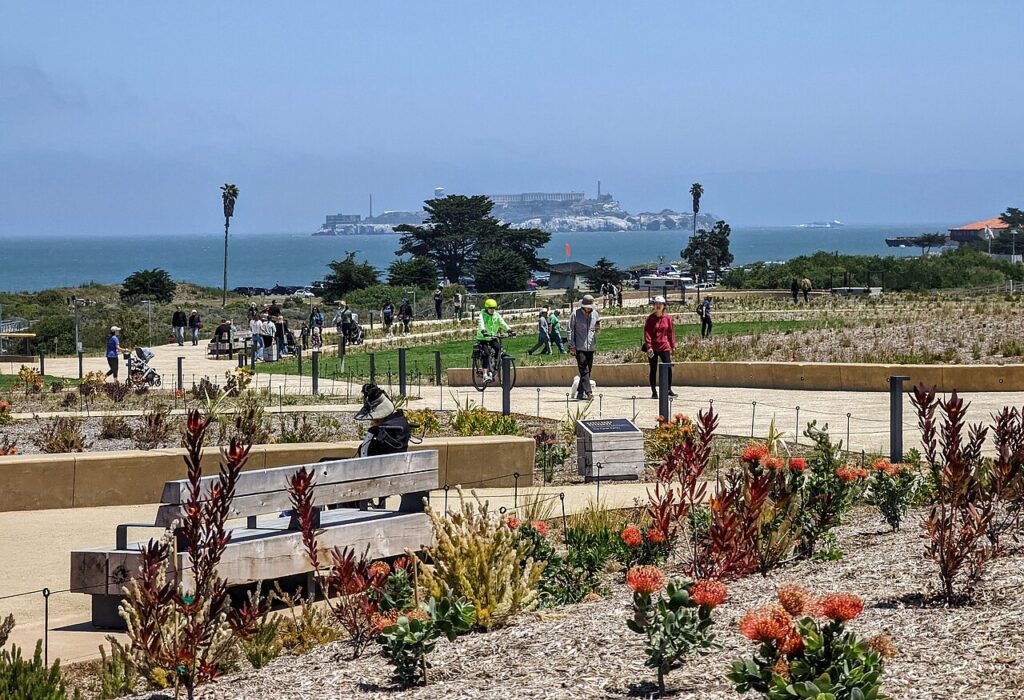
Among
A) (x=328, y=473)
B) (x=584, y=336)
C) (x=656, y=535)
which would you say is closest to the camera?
(x=656, y=535)

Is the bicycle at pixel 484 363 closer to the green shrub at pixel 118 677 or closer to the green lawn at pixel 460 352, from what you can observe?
the green lawn at pixel 460 352

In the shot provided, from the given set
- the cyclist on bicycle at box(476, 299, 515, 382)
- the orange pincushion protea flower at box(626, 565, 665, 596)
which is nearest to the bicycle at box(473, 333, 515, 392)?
the cyclist on bicycle at box(476, 299, 515, 382)

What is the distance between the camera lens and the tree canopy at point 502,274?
267 ft

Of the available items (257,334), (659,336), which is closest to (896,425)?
(659,336)

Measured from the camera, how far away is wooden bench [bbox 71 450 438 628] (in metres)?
8.51

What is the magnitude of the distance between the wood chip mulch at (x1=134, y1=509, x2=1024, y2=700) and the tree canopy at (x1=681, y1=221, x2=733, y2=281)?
8669 cm

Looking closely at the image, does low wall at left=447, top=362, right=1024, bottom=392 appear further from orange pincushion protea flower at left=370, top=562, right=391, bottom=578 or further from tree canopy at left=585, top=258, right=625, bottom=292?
tree canopy at left=585, top=258, right=625, bottom=292

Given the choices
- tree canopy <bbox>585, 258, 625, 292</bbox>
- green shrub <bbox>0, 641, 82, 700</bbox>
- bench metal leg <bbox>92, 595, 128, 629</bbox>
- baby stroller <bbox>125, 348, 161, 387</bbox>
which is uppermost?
tree canopy <bbox>585, 258, 625, 292</bbox>

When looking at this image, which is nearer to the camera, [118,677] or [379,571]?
[118,677]

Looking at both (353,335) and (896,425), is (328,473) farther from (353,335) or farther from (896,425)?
(353,335)

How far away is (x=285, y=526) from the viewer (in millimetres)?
9438

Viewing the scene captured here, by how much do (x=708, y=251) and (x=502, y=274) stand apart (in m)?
18.9

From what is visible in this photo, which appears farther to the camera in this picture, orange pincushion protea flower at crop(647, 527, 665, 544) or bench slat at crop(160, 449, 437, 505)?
bench slat at crop(160, 449, 437, 505)

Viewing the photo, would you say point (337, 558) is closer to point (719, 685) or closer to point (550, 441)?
point (719, 685)
